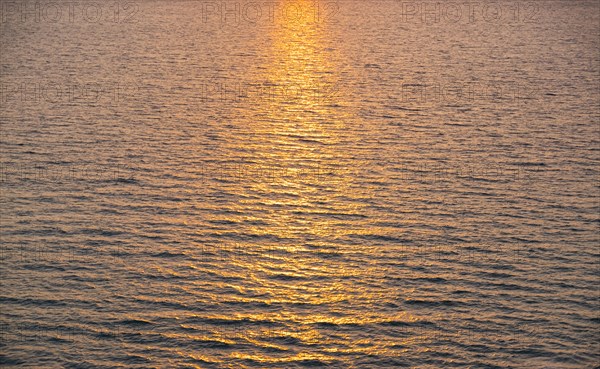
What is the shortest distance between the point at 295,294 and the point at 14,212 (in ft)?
66.8

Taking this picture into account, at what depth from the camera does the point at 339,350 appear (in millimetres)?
38438

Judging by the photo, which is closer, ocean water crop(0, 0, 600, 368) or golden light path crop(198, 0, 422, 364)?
ocean water crop(0, 0, 600, 368)

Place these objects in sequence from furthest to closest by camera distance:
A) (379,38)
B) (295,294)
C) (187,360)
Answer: (379,38), (295,294), (187,360)

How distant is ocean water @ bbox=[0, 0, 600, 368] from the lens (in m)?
39.5

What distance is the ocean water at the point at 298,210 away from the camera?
39.5 m

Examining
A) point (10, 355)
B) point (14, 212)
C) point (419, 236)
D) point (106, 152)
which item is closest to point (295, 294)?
point (419, 236)

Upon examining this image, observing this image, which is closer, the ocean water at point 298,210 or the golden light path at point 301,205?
the ocean water at point 298,210

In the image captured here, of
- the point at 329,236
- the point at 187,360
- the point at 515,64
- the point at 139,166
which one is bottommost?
the point at 187,360

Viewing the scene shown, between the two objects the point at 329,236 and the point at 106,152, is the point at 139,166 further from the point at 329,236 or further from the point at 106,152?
the point at 329,236

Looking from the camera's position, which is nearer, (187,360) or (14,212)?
(187,360)

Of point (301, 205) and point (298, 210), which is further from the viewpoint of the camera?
point (301, 205)

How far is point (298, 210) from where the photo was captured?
2133 inches

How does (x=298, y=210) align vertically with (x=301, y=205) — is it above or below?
below

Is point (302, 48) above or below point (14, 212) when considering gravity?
above
